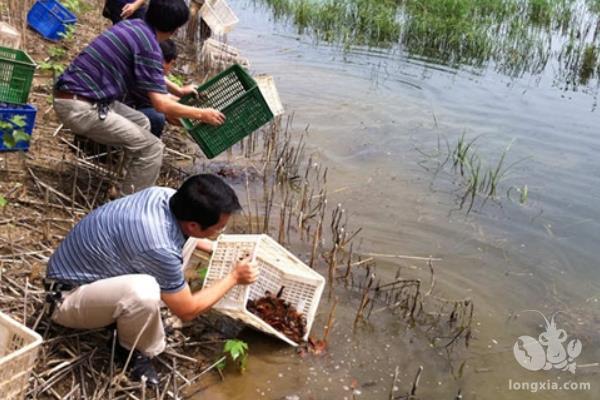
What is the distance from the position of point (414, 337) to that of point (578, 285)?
5.45ft

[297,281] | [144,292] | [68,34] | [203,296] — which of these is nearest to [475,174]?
[297,281]

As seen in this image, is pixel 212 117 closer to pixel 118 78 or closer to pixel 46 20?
pixel 118 78

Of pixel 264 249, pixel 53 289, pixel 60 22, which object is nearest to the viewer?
pixel 53 289

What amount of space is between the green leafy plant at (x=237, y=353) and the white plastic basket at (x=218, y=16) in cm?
716

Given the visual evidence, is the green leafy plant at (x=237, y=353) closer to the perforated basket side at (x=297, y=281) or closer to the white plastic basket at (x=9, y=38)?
the perforated basket side at (x=297, y=281)

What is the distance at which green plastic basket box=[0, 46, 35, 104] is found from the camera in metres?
4.29

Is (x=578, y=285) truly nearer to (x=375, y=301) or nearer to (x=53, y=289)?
(x=375, y=301)

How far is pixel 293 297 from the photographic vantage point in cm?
367

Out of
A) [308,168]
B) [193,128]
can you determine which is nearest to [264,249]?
[193,128]

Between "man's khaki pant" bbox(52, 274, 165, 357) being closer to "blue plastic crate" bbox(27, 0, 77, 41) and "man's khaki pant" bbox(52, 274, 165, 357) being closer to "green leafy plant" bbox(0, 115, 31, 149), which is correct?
"green leafy plant" bbox(0, 115, 31, 149)

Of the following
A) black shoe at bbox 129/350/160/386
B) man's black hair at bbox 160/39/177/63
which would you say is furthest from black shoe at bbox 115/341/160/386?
man's black hair at bbox 160/39/177/63

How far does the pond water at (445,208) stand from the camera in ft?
11.6

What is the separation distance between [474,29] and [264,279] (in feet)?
31.4

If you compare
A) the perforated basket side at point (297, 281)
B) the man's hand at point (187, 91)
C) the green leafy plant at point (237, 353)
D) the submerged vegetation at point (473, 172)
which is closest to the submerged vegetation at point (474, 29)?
the submerged vegetation at point (473, 172)
